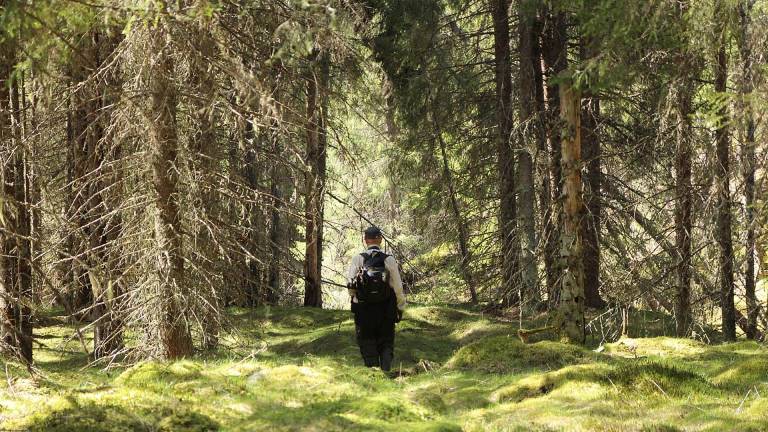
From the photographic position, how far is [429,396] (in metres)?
6.89

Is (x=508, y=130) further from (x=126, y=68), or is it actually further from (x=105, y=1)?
(x=105, y=1)

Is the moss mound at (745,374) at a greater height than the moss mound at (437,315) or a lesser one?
greater

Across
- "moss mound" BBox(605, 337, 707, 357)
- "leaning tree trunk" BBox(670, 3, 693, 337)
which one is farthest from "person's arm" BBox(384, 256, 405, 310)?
"leaning tree trunk" BBox(670, 3, 693, 337)

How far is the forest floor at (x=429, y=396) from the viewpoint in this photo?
5352 millimetres

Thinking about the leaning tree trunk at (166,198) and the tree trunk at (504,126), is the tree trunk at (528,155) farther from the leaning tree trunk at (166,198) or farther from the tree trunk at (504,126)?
the leaning tree trunk at (166,198)

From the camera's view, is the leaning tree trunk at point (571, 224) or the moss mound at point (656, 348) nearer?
the moss mound at point (656, 348)

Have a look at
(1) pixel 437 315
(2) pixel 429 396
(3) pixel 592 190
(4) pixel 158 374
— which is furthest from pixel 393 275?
(1) pixel 437 315

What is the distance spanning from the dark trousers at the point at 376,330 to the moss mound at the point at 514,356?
878mm

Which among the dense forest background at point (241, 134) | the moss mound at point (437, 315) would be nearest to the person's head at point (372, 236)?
the dense forest background at point (241, 134)

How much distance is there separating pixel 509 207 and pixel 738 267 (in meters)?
6.35

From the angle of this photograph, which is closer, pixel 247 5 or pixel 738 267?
pixel 247 5

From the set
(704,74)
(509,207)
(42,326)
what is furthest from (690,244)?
(42,326)

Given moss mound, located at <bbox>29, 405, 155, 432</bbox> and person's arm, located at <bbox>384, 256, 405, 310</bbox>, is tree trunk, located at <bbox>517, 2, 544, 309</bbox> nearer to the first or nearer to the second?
person's arm, located at <bbox>384, 256, 405, 310</bbox>

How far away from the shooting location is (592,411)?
6238mm
